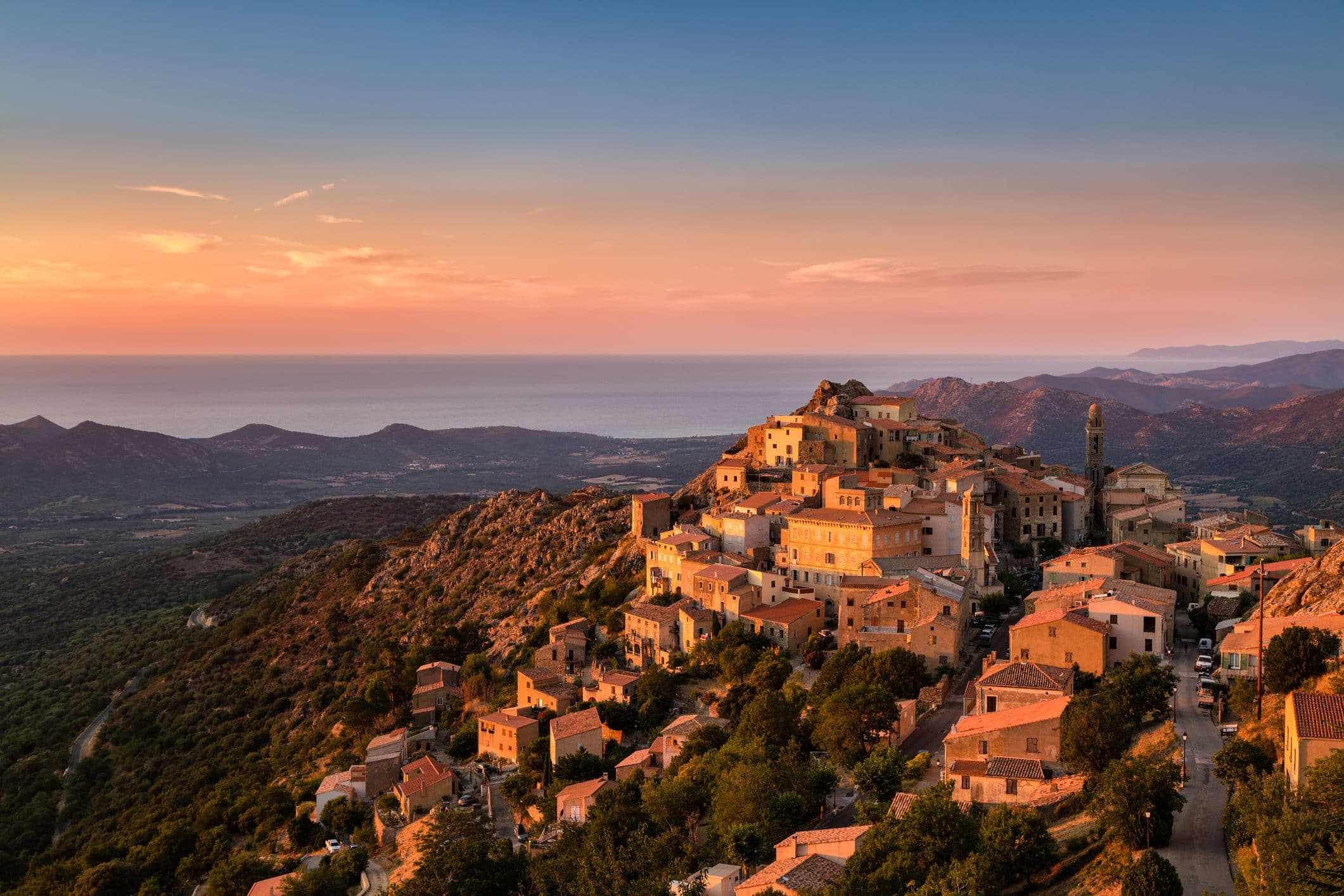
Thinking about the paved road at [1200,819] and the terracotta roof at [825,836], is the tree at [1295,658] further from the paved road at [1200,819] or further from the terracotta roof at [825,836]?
the terracotta roof at [825,836]

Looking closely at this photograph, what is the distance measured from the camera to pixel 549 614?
46000 mm

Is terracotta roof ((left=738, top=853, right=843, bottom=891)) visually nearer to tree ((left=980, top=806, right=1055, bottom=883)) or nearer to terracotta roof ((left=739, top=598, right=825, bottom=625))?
tree ((left=980, top=806, right=1055, bottom=883))

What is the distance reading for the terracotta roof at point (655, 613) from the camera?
38.1 meters

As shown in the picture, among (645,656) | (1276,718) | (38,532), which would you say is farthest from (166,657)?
(38,532)

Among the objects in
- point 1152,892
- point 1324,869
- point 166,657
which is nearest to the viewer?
point 1324,869

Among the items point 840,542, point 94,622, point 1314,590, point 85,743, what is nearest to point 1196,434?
point 840,542

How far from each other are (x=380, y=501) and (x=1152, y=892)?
9612 centimetres

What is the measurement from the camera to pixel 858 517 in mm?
37781

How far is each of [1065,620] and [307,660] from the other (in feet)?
141

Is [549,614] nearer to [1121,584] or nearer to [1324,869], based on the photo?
[1121,584]

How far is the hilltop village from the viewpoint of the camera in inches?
887

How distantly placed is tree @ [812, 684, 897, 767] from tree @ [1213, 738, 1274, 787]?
8586mm

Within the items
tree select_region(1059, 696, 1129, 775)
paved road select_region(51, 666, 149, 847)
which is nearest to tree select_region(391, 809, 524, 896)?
tree select_region(1059, 696, 1129, 775)

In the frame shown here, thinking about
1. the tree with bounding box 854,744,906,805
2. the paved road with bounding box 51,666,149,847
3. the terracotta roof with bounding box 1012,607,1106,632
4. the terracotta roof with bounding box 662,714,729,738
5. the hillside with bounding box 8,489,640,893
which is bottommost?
the paved road with bounding box 51,666,149,847
